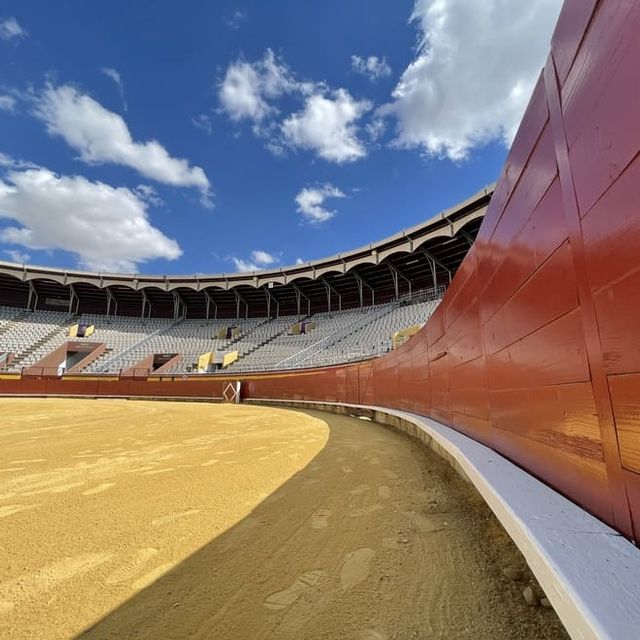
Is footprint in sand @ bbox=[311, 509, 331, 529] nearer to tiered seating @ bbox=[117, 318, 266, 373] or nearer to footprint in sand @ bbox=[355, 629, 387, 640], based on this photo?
footprint in sand @ bbox=[355, 629, 387, 640]

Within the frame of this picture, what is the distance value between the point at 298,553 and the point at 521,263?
2187 millimetres

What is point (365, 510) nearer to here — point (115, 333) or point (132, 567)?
point (132, 567)

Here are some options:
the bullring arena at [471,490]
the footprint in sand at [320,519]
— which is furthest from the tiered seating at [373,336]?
the footprint in sand at [320,519]

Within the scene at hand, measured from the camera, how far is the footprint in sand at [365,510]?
2723 millimetres

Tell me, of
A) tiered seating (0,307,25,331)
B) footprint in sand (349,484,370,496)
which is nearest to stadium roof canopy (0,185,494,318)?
tiered seating (0,307,25,331)

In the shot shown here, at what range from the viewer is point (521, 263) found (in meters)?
2.25

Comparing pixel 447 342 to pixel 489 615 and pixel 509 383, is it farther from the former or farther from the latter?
pixel 489 615

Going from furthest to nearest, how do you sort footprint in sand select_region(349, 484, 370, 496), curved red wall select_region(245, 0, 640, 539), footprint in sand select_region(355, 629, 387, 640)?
1. footprint in sand select_region(349, 484, 370, 496)
2. footprint in sand select_region(355, 629, 387, 640)
3. curved red wall select_region(245, 0, 640, 539)

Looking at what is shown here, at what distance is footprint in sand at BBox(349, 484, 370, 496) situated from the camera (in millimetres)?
3270

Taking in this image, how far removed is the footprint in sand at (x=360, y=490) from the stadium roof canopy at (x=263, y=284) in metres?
21.8

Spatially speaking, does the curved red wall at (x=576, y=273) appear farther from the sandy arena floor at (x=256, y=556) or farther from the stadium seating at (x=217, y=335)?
the stadium seating at (x=217, y=335)

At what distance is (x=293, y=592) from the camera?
1.73 meters

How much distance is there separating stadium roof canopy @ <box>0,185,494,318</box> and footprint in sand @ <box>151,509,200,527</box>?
74.9ft

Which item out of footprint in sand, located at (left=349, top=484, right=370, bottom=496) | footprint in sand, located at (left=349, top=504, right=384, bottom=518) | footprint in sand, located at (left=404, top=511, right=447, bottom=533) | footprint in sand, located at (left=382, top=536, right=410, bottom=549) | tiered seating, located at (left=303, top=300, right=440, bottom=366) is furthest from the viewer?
tiered seating, located at (left=303, top=300, right=440, bottom=366)
